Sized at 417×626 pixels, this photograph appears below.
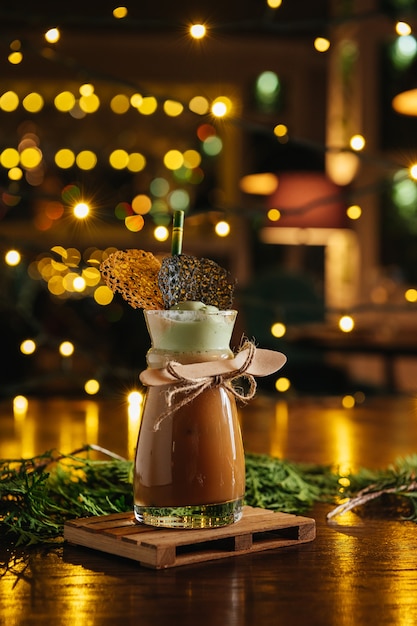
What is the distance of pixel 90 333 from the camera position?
22.0 feet

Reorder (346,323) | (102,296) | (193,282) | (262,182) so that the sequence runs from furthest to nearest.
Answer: (102,296) < (262,182) < (346,323) < (193,282)

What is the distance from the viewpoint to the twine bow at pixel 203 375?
0.76 metres

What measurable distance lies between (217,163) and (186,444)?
24.6 feet

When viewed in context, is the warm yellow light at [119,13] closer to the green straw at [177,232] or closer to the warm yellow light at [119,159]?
the green straw at [177,232]

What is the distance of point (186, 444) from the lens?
0.77 m

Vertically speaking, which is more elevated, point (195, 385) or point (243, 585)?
point (195, 385)

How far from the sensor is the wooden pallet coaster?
2.39 feet

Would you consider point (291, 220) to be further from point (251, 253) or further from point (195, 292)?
point (195, 292)

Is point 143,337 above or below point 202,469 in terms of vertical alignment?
above

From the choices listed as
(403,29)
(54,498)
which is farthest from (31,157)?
(54,498)

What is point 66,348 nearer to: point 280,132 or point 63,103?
point 280,132

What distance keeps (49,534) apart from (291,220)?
13.7 ft

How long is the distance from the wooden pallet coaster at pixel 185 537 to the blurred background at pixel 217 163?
3762 millimetres

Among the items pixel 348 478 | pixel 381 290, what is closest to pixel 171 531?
pixel 348 478
